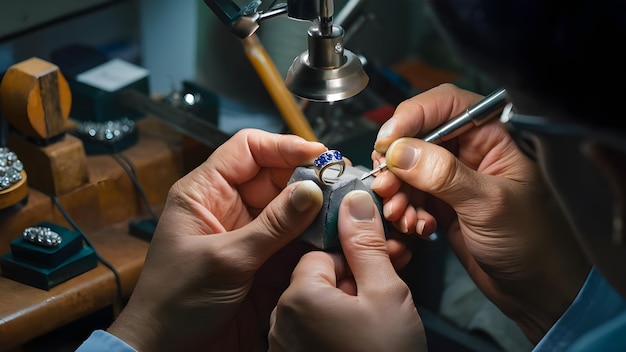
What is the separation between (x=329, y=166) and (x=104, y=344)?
1.20 feet

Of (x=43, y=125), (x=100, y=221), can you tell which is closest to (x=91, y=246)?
(x=100, y=221)

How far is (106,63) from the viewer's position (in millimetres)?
1463

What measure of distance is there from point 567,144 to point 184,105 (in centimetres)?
88

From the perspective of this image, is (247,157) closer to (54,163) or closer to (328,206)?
(328,206)

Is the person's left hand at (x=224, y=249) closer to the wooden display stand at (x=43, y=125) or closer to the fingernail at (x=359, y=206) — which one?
the fingernail at (x=359, y=206)

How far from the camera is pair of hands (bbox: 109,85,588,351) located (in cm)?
93

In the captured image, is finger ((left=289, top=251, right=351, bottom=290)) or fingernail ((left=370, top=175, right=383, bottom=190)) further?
fingernail ((left=370, top=175, right=383, bottom=190))

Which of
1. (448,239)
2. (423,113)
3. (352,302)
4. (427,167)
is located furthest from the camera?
(448,239)

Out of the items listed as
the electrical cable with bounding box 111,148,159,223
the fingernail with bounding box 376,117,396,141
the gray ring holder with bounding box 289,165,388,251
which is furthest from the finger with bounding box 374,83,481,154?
the electrical cable with bounding box 111,148,159,223

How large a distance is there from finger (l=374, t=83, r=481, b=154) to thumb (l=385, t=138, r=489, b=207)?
0.15 ft

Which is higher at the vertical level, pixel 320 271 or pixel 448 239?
pixel 320 271

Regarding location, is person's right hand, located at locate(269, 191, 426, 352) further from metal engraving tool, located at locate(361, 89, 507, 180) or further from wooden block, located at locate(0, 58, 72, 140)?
wooden block, located at locate(0, 58, 72, 140)

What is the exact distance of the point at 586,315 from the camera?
101 cm

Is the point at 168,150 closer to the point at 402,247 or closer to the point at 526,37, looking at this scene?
the point at 402,247
